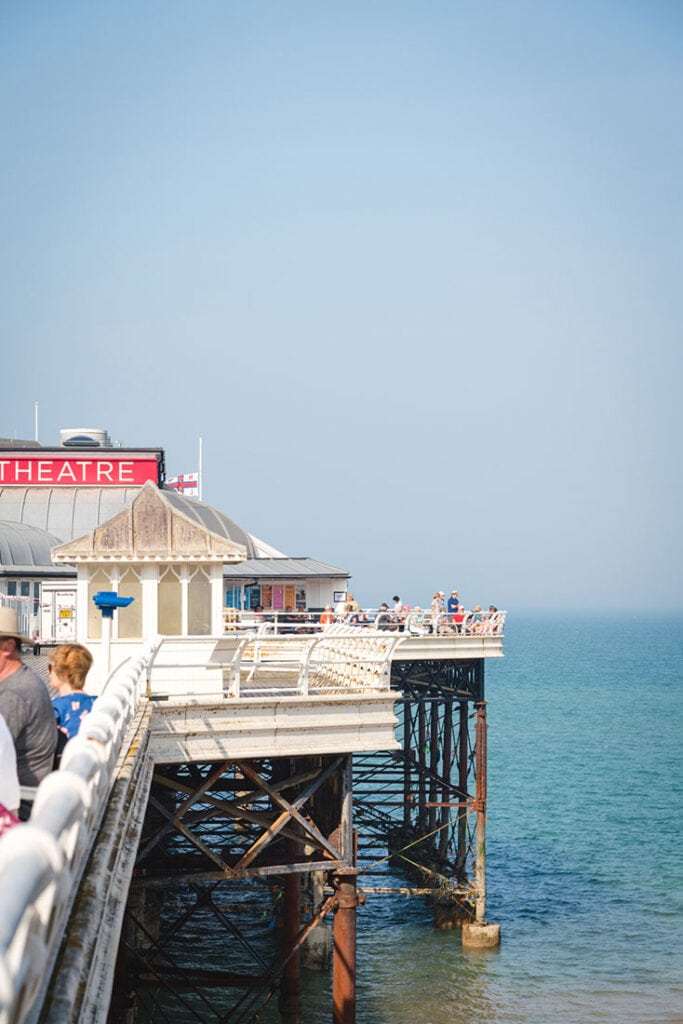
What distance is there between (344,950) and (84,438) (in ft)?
Result: 106

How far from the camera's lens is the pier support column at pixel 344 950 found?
15992 mm

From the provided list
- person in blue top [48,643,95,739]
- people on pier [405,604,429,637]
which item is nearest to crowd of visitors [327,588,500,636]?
people on pier [405,604,429,637]

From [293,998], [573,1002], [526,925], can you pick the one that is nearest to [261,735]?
[293,998]

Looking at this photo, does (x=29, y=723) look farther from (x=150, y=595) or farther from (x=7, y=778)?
(x=150, y=595)

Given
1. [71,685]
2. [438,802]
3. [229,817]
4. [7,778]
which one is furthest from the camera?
[438,802]

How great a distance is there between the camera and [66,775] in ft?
14.3

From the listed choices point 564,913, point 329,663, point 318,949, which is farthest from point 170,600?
point 564,913

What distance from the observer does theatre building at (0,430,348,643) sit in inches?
744

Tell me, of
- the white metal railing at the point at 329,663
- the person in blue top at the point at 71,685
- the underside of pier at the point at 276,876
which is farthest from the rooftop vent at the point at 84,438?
the person in blue top at the point at 71,685

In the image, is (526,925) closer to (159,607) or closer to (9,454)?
(159,607)

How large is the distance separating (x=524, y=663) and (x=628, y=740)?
286ft

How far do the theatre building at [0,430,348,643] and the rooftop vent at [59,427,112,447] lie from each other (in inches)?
2.5

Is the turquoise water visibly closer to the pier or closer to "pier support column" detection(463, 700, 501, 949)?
"pier support column" detection(463, 700, 501, 949)

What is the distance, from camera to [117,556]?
1878 cm
